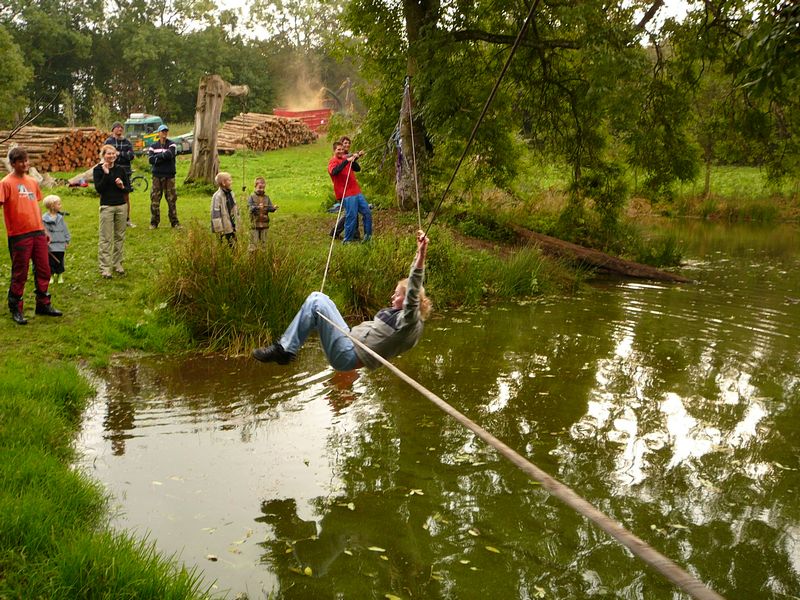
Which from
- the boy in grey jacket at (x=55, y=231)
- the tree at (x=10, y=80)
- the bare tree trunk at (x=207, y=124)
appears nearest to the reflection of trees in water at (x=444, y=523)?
the boy in grey jacket at (x=55, y=231)

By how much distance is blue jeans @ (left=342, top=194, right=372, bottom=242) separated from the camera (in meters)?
14.0

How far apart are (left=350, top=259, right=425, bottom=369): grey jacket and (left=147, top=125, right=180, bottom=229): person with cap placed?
30.2 ft

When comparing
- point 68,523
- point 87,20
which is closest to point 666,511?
point 68,523

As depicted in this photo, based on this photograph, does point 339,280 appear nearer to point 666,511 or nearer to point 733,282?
point 666,511

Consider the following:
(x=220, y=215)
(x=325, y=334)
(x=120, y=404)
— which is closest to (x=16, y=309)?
(x=120, y=404)

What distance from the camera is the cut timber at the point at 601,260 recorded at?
54.0 feet

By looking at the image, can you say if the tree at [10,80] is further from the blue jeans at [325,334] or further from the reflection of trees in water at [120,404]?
the blue jeans at [325,334]

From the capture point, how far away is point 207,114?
65.1ft

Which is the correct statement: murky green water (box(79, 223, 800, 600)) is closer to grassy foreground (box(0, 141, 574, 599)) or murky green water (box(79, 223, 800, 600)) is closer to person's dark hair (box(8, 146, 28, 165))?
→ grassy foreground (box(0, 141, 574, 599))

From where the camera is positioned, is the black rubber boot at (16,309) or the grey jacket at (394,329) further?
the black rubber boot at (16,309)

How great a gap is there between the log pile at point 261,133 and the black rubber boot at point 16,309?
82.7ft

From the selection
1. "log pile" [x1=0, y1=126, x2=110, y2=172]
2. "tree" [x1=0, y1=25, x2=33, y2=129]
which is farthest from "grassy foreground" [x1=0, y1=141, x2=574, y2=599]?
"tree" [x1=0, y1=25, x2=33, y2=129]

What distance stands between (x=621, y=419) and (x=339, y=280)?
5.33m

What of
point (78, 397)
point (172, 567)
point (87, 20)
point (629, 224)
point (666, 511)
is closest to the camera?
point (172, 567)
